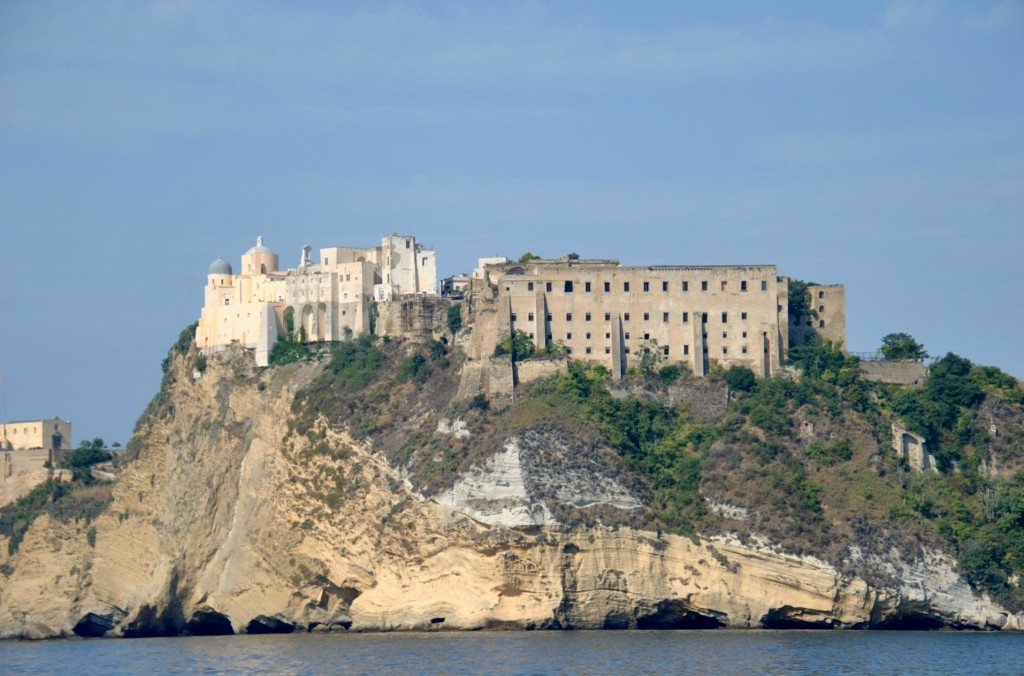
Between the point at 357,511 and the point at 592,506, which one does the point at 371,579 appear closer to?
the point at 357,511

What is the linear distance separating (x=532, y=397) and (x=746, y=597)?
12595 millimetres

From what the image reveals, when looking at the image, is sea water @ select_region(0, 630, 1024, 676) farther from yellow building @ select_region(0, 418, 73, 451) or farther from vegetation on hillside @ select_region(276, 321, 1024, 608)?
yellow building @ select_region(0, 418, 73, 451)

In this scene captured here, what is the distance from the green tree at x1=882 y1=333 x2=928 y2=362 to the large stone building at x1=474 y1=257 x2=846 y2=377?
6621mm

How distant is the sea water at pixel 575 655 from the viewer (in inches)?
2452

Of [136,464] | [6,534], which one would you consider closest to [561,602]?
[136,464]

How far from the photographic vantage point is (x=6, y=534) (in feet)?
327

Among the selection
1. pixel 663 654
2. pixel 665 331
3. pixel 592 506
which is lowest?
pixel 663 654

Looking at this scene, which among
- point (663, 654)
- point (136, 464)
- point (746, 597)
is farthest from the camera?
point (136, 464)

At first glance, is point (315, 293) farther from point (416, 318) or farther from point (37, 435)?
point (37, 435)

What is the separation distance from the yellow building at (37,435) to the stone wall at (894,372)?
4543cm

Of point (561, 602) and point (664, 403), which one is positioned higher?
point (664, 403)

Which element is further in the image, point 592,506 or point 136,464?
point 136,464

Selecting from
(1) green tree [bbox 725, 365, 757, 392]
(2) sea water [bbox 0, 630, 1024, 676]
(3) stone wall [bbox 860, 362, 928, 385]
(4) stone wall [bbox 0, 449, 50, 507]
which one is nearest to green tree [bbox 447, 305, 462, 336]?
(1) green tree [bbox 725, 365, 757, 392]

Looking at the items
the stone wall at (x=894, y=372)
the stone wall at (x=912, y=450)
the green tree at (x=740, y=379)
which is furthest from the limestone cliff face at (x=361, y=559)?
the stone wall at (x=894, y=372)
